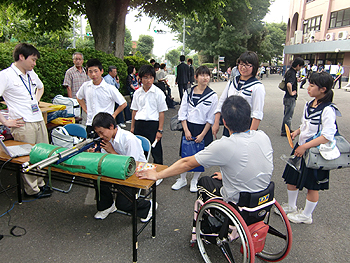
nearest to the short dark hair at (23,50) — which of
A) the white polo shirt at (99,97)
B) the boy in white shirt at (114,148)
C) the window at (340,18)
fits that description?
the white polo shirt at (99,97)

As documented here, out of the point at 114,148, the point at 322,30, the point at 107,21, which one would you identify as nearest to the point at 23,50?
the point at 114,148

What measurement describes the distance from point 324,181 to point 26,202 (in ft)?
13.0

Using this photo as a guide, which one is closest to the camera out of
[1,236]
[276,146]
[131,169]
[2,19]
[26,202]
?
[131,169]

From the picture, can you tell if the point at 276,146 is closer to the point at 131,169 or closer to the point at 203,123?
the point at 203,123

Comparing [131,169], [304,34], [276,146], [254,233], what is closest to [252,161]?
[254,233]

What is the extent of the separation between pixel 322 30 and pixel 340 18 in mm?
2848

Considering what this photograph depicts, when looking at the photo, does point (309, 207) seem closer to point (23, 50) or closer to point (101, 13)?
point (23, 50)

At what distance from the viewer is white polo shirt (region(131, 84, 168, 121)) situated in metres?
4.02

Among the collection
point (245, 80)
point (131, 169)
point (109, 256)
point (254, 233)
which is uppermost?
point (245, 80)

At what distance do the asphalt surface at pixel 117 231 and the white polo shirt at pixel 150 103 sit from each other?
119 centimetres

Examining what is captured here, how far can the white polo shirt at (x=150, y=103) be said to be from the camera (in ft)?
13.2

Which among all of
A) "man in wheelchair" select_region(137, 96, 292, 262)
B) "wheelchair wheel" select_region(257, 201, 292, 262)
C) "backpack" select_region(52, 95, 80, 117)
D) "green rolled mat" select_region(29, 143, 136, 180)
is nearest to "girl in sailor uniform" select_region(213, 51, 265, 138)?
"man in wheelchair" select_region(137, 96, 292, 262)

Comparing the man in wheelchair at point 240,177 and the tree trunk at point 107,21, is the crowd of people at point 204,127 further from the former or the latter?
the tree trunk at point 107,21

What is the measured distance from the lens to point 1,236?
2820mm
